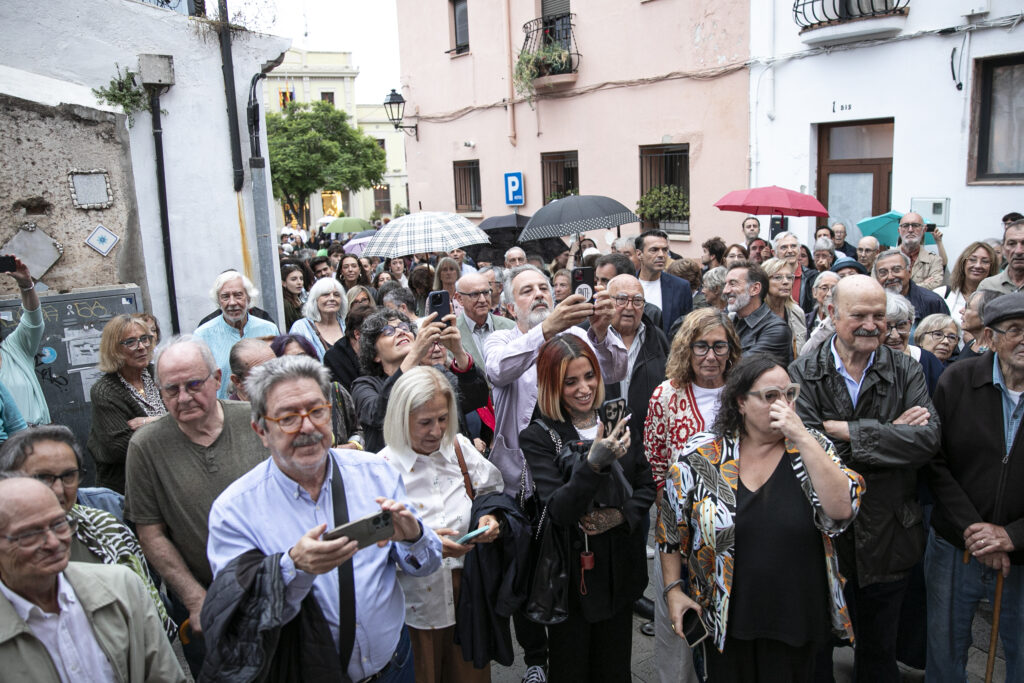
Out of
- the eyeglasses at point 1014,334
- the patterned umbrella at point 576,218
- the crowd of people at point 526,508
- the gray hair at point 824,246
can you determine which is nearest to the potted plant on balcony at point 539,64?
the patterned umbrella at point 576,218

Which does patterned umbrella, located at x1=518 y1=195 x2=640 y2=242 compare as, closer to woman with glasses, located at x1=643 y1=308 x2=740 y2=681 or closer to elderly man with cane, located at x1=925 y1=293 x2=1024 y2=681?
woman with glasses, located at x1=643 y1=308 x2=740 y2=681

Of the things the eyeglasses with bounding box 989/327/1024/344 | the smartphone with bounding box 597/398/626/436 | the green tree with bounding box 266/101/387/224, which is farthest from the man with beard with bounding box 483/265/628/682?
the green tree with bounding box 266/101/387/224

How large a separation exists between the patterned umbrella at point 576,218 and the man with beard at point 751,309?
3143 mm

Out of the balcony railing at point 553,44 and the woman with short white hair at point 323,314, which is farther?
the balcony railing at point 553,44

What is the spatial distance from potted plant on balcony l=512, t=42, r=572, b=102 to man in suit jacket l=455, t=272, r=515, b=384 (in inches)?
446

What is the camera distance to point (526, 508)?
3510mm

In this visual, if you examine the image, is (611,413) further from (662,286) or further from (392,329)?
(662,286)

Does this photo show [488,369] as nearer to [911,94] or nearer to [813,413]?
[813,413]

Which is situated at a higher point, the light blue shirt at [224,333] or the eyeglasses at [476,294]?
the eyeglasses at [476,294]

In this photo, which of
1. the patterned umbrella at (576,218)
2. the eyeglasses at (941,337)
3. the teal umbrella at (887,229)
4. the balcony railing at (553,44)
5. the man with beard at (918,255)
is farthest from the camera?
the balcony railing at (553,44)

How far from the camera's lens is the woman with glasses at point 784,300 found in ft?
19.1

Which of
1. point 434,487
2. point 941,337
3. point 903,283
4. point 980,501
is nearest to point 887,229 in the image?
point 903,283

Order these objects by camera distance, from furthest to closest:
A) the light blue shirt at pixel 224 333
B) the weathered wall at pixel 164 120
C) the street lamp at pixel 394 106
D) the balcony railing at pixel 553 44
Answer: the street lamp at pixel 394 106
the balcony railing at pixel 553 44
the weathered wall at pixel 164 120
the light blue shirt at pixel 224 333

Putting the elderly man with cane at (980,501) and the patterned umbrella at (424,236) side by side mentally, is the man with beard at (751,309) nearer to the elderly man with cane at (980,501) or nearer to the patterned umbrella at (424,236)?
the elderly man with cane at (980,501)
